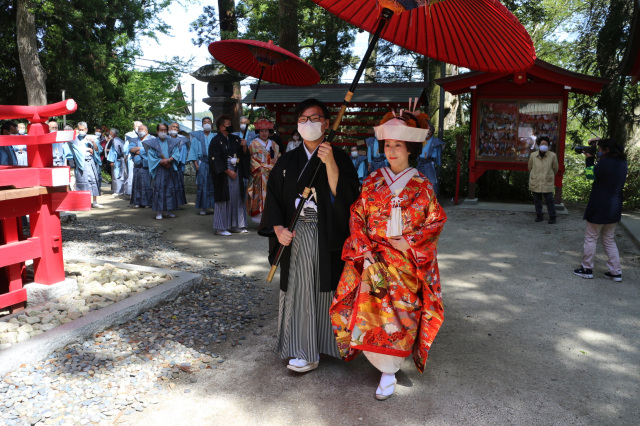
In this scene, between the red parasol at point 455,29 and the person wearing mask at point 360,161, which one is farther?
the person wearing mask at point 360,161

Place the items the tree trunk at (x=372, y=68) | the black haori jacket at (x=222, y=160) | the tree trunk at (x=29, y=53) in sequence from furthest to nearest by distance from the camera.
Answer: the tree trunk at (x=372, y=68) → the tree trunk at (x=29, y=53) → the black haori jacket at (x=222, y=160)

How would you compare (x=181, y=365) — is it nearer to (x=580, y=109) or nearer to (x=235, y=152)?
(x=235, y=152)

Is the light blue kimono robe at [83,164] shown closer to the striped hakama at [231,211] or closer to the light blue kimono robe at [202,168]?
the light blue kimono robe at [202,168]

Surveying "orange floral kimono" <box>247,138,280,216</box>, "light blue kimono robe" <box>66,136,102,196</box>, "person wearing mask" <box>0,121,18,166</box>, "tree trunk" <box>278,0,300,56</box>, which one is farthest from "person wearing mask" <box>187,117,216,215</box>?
"tree trunk" <box>278,0,300,56</box>

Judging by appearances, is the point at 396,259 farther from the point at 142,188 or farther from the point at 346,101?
the point at 142,188

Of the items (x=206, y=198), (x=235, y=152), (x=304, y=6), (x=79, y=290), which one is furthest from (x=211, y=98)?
(x=79, y=290)

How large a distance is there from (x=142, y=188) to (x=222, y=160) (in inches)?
145

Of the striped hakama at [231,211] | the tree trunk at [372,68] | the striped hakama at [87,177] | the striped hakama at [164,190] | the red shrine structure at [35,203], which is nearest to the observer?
the red shrine structure at [35,203]

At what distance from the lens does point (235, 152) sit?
27.6 ft

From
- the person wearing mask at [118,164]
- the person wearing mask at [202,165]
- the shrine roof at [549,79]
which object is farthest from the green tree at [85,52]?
the shrine roof at [549,79]

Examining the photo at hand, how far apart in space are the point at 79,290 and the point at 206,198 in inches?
225

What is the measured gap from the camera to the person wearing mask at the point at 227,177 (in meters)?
8.25

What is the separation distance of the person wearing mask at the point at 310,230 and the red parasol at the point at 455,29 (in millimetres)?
657

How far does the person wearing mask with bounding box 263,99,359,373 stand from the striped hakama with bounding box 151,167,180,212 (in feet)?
22.1
